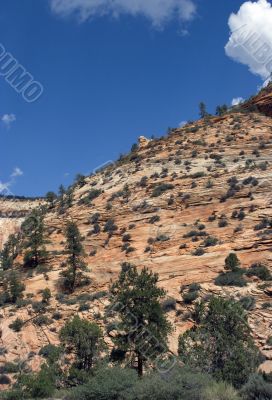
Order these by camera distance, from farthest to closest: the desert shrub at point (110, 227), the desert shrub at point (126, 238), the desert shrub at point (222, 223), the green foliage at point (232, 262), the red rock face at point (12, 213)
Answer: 1. the red rock face at point (12, 213)
2. the desert shrub at point (110, 227)
3. the desert shrub at point (126, 238)
4. the desert shrub at point (222, 223)
5. the green foliage at point (232, 262)

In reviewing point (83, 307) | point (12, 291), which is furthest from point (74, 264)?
point (83, 307)

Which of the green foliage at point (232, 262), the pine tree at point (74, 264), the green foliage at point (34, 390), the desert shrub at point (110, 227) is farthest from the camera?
the desert shrub at point (110, 227)

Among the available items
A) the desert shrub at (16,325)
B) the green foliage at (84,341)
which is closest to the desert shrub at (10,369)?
the green foliage at (84,341)

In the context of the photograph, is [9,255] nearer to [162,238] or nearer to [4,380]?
[162,238]

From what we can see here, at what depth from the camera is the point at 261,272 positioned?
3036 cm

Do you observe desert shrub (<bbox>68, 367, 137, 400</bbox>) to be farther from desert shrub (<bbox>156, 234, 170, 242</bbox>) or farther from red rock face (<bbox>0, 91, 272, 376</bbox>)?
desert shrub (<bbox>156, 234, 170, 242</bbox>)

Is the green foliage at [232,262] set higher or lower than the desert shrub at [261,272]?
higher

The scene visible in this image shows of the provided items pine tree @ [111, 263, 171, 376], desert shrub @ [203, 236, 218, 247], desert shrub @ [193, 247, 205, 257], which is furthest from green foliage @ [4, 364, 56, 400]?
desert shrub @ [203, 236, 218, 247]

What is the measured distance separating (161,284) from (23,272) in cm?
1395

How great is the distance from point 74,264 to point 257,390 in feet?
74.2

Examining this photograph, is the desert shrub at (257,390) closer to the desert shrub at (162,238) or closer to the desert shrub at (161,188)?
the desert shrub at (162,238)

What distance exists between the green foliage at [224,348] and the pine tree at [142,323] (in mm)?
1379

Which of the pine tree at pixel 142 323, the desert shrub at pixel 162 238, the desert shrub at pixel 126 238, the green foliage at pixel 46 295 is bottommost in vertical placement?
the pine tree at pixel 142 323

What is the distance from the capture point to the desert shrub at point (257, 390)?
15102mm
